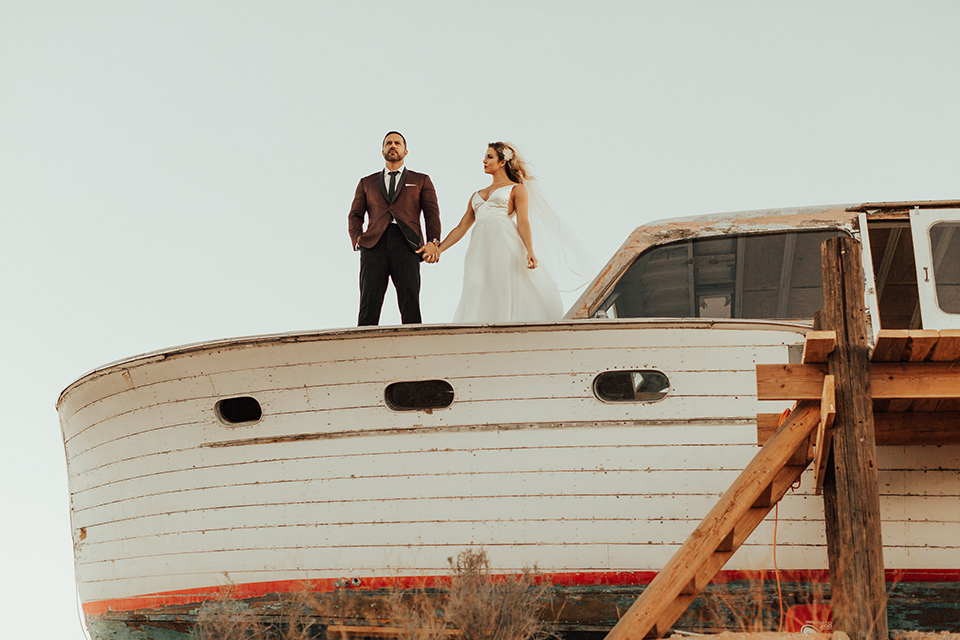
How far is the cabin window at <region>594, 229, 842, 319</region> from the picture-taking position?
7629 millimetres

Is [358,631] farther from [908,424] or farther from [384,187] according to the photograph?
[908,424]

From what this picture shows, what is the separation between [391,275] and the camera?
784 cm

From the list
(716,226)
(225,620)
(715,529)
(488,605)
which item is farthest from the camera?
(716,226)

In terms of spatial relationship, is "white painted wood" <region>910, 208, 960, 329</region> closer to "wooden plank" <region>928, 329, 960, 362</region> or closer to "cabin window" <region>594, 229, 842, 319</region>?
"cabin window" <region>594, 229, 842, 319</region>

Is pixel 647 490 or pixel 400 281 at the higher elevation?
pixel 400 281

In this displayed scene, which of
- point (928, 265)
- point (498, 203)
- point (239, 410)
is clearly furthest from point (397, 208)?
point (928, 265)

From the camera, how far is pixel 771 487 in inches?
219

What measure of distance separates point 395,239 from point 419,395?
1.60 meters

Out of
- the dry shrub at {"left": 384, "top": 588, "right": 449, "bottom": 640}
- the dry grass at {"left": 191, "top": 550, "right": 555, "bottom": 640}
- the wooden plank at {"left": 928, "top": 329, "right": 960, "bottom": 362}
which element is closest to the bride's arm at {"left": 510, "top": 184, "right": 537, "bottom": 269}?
the dry grass at {"left": 191, "top": 550, "right": 555, "bottom": 640}

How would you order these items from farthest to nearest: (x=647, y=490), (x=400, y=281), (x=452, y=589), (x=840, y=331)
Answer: (x=400, y=281)
(x=647, y=490)
(x=452, y=589)
(x=840, y=331)

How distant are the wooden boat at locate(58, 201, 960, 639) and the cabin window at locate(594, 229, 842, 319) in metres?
0.76

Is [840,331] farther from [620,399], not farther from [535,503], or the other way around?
[535,503]

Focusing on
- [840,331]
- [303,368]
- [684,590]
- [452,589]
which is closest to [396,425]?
[303,368]

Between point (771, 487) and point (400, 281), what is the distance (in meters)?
3.37
